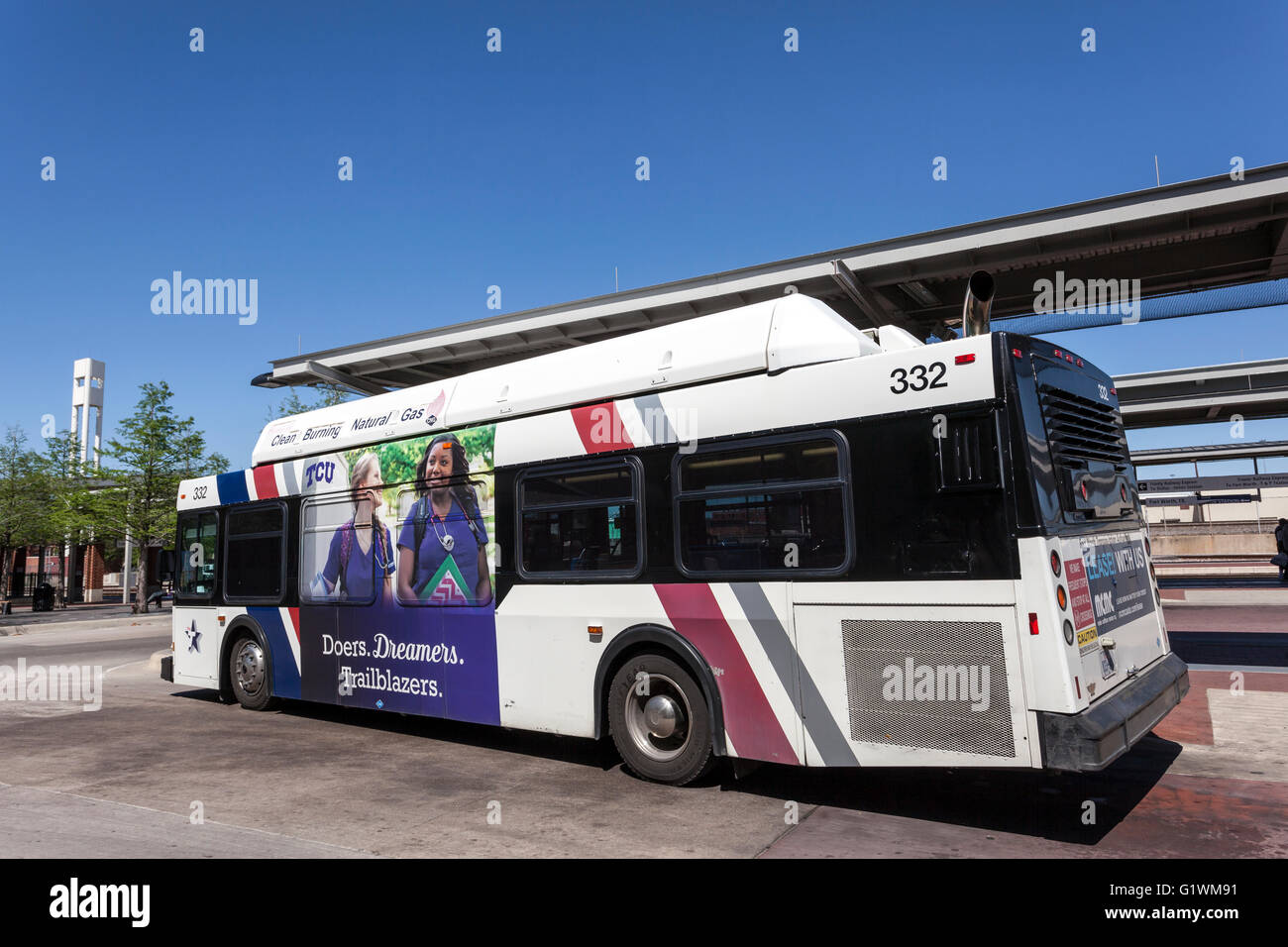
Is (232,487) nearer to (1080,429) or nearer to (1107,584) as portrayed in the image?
(1080,429)

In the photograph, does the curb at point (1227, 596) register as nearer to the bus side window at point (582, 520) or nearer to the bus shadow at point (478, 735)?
the bus shadow at point (478, 735)

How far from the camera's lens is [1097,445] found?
6176 mm

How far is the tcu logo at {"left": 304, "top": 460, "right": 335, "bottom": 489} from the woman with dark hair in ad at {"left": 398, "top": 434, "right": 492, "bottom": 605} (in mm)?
1526

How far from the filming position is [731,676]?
6035 mm

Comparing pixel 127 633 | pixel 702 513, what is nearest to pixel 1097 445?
pixel 702 513

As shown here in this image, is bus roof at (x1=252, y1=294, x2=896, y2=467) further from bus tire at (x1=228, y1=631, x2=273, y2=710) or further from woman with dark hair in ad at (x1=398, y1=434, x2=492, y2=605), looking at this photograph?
bus tire at (x1=228, y1=631, x2=273, y2=710)

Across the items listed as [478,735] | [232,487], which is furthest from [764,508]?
A: [232,487]

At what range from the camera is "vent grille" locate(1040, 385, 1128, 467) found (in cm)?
543

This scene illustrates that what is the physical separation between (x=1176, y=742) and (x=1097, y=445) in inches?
125

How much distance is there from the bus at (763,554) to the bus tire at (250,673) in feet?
4.62

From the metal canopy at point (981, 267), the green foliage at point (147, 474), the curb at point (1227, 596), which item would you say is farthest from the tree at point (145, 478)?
the curb at point (1227, 596)

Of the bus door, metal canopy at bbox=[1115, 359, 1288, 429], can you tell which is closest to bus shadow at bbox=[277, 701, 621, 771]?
the bus door

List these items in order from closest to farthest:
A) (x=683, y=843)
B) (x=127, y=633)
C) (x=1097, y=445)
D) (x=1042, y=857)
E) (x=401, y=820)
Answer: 1. (x=1042, y=857)
2. (x=683, y=843)
3. (x=401, y=820)
4. (x=1097, y=445)
5. (x=127, y=633)
